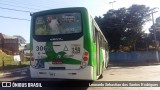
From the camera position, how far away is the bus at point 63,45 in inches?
409

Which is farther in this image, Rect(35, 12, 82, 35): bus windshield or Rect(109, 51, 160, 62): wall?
Rect(109, 51, 160, 62): wall

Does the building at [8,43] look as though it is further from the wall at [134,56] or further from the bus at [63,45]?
the bus at [63,45]

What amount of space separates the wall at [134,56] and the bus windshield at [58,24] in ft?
133

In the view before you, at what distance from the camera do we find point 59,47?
35.0ft

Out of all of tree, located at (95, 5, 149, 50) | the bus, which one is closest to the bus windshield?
the bus

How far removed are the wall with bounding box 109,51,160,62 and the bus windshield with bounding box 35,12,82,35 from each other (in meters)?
40.6

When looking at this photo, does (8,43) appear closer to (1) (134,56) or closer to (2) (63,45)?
(1) (134,56)

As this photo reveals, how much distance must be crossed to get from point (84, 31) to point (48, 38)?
5.11 feet

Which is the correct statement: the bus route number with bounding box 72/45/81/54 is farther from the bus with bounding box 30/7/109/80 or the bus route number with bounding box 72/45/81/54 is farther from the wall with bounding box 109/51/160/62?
the wall with bounding box 109/51/160/62

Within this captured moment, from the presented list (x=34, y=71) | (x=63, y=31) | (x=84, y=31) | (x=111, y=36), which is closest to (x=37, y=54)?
(x=34, y=71)

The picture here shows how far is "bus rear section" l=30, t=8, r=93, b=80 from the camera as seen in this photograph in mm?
10422

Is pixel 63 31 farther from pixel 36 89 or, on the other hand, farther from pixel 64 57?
pixel 36 89

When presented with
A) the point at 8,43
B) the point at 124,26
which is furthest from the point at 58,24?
the point at 8,43

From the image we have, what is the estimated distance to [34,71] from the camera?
36.2 ft
